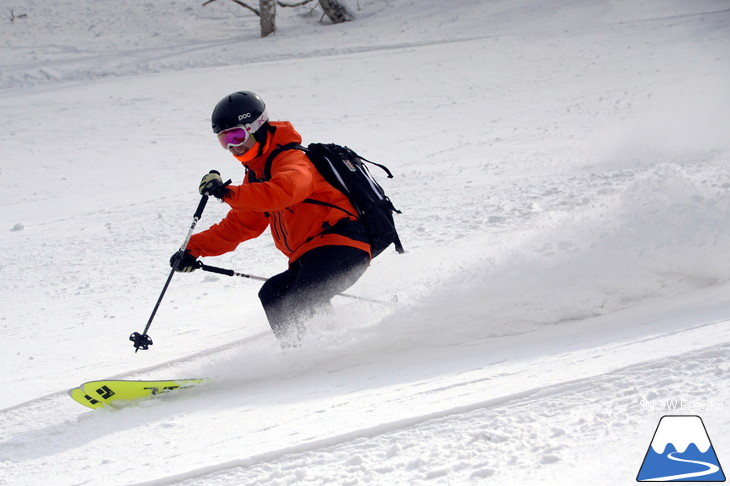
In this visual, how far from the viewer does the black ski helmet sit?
465 centimetres

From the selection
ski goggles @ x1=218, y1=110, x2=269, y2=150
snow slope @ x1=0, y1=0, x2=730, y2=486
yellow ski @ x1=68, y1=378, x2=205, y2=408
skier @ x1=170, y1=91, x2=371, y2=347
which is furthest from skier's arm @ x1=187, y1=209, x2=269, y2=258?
yellow ski @ x1=68, y1=378, x2=205, y2=408

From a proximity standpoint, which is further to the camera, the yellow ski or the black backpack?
the black backpack


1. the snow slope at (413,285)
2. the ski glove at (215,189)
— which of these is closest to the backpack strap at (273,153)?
the ski glove at (215,189)

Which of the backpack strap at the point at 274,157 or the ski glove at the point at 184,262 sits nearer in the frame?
the backpack strap at the point at 274,157

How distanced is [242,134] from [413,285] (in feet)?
6.42

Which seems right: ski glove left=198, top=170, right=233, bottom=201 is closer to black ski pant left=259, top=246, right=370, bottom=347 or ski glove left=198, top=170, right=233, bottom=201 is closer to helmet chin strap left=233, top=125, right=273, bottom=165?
helmet chin strap left=233, top=125, right=273, bottom=165

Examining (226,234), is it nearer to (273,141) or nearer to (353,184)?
(273,141)

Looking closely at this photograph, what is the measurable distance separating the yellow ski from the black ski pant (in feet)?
2.17

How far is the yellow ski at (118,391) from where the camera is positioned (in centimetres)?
420

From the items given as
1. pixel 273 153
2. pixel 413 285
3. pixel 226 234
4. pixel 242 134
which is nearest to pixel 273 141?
pixel 273 153

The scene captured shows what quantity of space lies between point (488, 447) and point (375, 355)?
189 centimetres

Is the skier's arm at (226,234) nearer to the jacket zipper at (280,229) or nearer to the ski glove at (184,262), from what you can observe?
the ski glove at (184,262)

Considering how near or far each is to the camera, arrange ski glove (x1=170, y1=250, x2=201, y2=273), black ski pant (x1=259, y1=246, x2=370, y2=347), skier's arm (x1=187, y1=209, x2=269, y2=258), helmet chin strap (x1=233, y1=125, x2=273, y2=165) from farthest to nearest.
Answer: skier's arm (x1=187, y1=209, x2=269, y2=258) → ski glove (x1=170, y1=250, x2=201, y2=273) → helmet chin strap (x1=233, y1=125, x2=273, y2=165) → black ski pant (x1=259, y1=246, x2=370, y2=347)

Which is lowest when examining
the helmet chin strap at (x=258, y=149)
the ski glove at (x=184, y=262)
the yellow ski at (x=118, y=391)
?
the yellow ski at (x=118, y=391)
